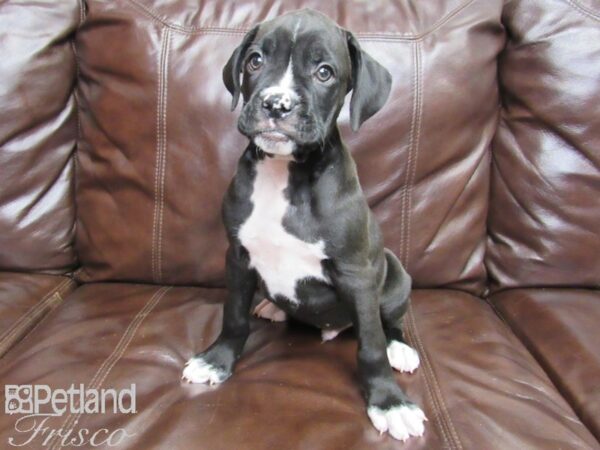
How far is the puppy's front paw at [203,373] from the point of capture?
128cm

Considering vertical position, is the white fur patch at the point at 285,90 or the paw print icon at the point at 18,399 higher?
the white fur patch at the point at 285,90

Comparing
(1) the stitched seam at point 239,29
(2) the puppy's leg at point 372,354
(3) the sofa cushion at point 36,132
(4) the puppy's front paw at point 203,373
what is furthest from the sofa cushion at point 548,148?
(3) the sofa cushion at point 36,132

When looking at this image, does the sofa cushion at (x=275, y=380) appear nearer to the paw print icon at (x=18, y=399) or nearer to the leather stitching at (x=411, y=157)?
the paw print icon at (x=18, y=399)

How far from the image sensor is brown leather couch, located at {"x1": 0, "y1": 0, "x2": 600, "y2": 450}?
1608 millimetres

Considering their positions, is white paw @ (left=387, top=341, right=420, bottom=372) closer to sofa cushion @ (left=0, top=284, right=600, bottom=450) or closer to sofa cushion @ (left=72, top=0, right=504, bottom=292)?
sofa cushion @ (left=0, top=284, right=600, bottom=450)

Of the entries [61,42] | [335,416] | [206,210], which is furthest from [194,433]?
[61,42]

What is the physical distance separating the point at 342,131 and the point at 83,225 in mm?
821

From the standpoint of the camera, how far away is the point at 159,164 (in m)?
1.68

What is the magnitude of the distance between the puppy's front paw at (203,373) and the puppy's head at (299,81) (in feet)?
1.65

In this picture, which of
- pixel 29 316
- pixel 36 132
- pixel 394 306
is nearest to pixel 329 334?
pixel 394 306

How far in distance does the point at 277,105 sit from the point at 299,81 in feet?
0.35

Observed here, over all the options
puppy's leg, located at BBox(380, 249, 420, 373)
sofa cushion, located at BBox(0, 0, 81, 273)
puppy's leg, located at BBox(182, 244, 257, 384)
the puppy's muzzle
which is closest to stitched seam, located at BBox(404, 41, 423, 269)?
puppy's leg, located at BBox(380, 249, 420, 373)

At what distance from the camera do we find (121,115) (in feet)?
5.50

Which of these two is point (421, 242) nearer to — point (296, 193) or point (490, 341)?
point (490, 341)
